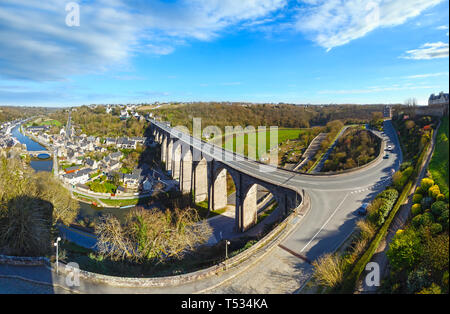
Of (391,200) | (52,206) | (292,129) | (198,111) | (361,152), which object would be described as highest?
(198,111)

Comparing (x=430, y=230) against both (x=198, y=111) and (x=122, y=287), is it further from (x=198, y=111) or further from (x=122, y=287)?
(x=198, y=111)

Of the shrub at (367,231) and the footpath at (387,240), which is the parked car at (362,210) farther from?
the shrub at (367,231)

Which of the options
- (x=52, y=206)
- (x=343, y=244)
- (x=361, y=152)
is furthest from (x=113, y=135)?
(x=343, y=244)

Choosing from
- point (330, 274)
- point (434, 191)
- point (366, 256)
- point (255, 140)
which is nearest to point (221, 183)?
point (255, 140)

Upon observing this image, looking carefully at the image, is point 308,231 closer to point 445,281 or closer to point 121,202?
point 445,281

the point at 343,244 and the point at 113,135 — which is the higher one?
the point at 113,135
